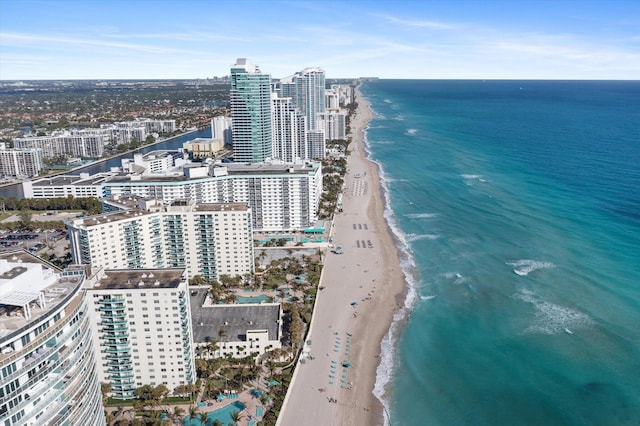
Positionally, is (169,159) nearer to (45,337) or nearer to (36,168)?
(36,168)

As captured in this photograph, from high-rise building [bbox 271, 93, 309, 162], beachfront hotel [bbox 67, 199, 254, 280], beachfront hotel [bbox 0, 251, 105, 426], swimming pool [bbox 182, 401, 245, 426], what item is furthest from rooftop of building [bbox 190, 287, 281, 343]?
high-rise building [bbox 271, 93, 309, 162]

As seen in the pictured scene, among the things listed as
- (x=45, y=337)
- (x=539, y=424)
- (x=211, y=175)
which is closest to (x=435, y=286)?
(x=539, y=424)

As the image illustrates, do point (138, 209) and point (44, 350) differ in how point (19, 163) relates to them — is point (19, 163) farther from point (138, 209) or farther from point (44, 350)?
point (44, 350)

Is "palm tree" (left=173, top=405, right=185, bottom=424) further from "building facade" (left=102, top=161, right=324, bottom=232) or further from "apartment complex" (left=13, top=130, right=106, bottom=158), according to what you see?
"apartment complex" (left=13, top=130, right=106, bottom=158)

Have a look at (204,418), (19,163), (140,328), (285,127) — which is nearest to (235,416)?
(204,418)

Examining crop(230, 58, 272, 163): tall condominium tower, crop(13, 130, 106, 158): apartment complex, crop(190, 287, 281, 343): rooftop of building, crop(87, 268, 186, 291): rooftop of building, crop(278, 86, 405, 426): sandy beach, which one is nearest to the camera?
crop(87, 268, 186, 291): rooftop of building

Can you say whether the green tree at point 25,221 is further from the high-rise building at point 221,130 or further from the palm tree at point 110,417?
the high-rise building at point 221,130
